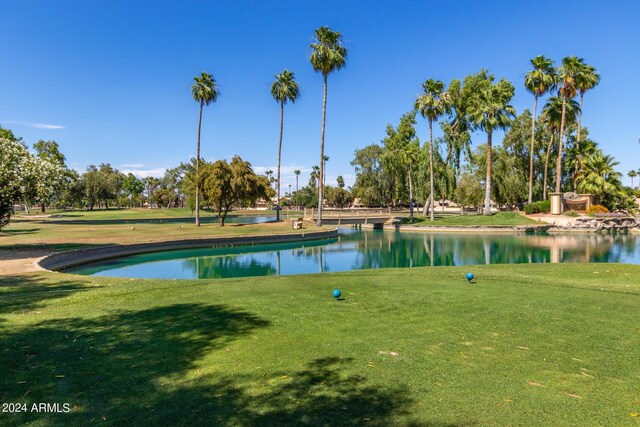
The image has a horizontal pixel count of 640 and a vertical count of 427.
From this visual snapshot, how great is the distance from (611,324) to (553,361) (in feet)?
9.56

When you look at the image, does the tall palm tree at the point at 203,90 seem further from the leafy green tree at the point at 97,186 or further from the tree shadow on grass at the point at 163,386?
the leafy green tree at the point at 97,186

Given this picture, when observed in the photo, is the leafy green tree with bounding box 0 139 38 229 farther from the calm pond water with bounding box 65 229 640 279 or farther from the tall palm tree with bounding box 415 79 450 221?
the tall palm tree with bounding box 415 79 450 221

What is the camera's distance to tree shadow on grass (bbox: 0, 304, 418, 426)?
406 cm

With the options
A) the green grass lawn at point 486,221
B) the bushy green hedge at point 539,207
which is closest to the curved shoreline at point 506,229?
the green grass lawn at point 486,221

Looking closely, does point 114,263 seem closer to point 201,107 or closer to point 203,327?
point 203,327

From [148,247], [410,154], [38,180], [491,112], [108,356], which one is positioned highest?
[491,112]

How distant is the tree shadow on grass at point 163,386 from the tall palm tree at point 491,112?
165 feet

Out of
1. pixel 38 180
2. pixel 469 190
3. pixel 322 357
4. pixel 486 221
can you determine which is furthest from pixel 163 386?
pixel 469 190

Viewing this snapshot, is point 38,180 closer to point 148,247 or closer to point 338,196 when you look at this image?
point 148,247

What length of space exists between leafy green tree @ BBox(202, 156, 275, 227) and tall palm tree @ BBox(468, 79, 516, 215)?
2900 cm

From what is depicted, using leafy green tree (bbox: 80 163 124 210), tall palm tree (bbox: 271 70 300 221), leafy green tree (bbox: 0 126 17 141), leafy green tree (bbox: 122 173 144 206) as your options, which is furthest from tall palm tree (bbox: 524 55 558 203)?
leafy green tree (bbox: 122 173 144 206)

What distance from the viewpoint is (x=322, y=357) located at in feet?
18.7

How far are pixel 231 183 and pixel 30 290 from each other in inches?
1238

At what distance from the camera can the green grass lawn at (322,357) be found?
13.7 ft
